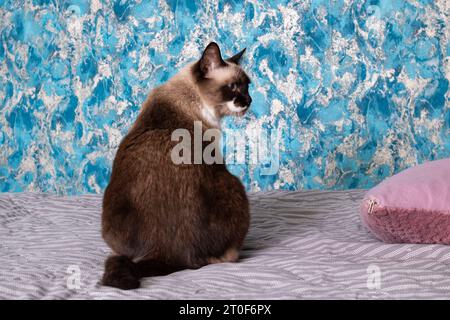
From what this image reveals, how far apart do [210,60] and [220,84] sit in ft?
0.24

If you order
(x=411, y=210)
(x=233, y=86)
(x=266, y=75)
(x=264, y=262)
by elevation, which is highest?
(x=266, y=75)

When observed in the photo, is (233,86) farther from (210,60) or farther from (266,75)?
(266,75)

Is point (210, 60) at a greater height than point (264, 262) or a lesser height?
greater

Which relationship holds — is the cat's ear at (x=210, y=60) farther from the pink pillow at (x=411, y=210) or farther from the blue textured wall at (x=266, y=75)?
the blue textured wall at (x=266, y=75)

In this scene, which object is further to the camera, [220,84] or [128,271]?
[220,84]

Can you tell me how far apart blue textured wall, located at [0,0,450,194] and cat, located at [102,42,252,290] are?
1535mm

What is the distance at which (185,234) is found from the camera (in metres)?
1.57

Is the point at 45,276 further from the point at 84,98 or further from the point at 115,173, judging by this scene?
the point at 84,98


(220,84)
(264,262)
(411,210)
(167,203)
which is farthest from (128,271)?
(411,210)

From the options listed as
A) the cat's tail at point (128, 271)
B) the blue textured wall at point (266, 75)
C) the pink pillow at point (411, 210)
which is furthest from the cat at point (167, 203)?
the blue textured wall at point (266, 75)

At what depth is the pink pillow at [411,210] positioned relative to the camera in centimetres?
172

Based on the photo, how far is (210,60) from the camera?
175cm
